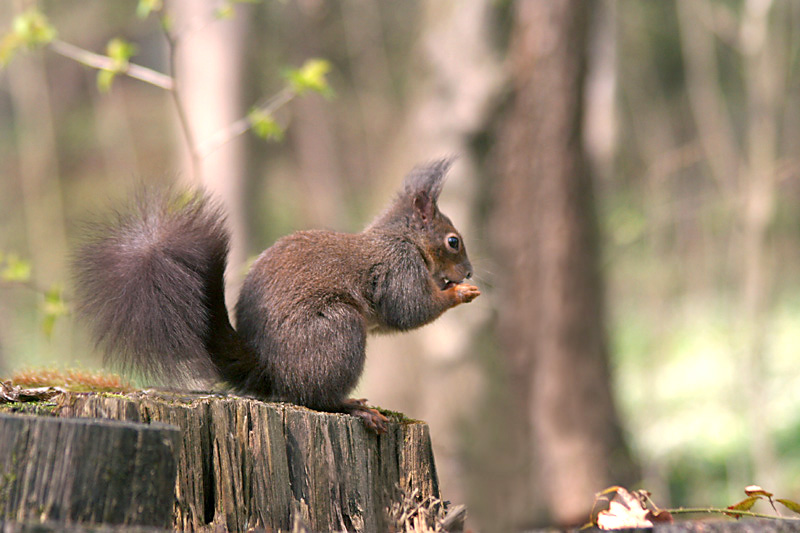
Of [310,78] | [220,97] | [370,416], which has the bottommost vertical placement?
[370,416]

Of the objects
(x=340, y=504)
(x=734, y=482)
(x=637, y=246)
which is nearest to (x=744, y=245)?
(x=734, y=482)

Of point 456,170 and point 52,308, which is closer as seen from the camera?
point 52,308

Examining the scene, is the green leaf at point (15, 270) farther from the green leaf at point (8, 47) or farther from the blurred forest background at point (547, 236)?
the green leaf at point (8, 47)

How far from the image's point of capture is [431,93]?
4.91 m

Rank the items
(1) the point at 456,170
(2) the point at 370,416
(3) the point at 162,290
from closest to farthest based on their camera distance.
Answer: (3) the point at 162,290, (2) the point at 370,416, (1) the point at 456,170

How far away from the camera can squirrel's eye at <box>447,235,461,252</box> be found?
288 centimetres

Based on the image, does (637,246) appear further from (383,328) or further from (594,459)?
(383,328)

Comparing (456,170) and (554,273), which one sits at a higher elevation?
(456,170)

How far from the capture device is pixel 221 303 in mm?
2121

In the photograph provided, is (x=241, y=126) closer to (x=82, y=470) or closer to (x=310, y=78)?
(x=310, y=78)

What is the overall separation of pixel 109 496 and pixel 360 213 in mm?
7339

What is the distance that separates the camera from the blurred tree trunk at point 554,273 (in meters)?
4.88

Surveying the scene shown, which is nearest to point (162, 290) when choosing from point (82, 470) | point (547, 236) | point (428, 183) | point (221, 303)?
point (221, 303)

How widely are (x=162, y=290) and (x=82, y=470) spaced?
0.72m
